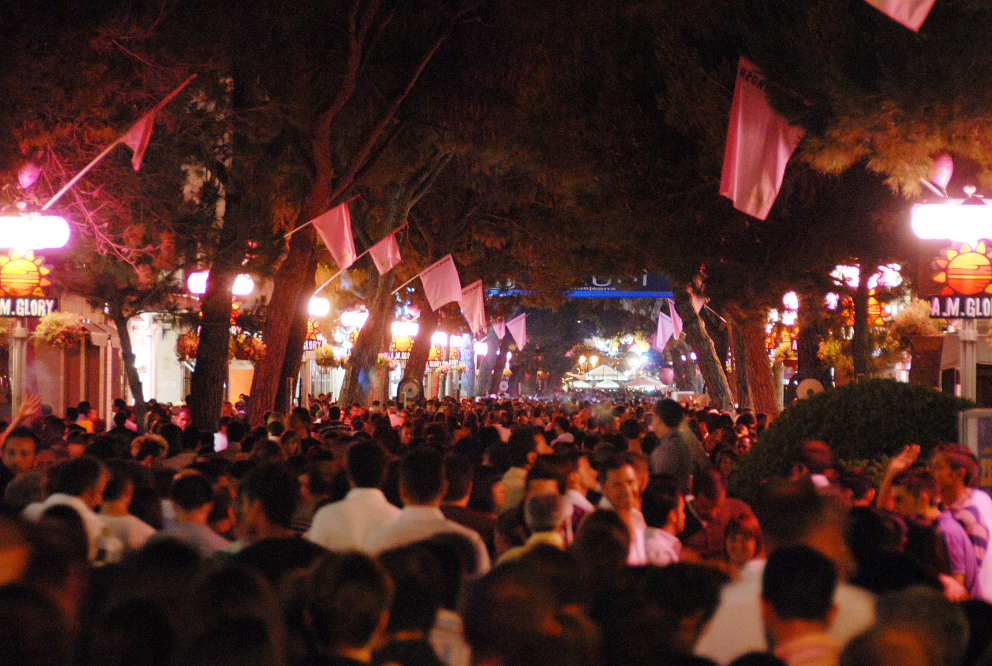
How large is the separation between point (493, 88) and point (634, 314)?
4434 cm

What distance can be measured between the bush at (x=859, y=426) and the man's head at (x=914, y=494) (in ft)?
10.1

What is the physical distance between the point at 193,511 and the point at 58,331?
16.0m

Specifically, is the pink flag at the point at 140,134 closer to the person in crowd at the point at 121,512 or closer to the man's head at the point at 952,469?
the person in crowd at the point at 121,512

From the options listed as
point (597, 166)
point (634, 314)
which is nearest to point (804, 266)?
point (597, 166)

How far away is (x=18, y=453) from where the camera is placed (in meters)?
8.68

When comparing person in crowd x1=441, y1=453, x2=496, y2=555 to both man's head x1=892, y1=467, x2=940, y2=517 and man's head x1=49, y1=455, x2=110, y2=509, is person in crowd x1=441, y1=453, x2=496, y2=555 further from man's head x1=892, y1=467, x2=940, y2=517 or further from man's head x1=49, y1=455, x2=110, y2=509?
man's head x1=892, y1=467, x2=940, y2=517

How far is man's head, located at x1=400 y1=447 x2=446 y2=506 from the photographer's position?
5.50 metres

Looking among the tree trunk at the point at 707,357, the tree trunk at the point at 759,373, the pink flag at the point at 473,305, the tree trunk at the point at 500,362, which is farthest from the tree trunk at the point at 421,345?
the tree trunk at the point at 500,362

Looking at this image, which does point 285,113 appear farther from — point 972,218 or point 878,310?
point 878,310

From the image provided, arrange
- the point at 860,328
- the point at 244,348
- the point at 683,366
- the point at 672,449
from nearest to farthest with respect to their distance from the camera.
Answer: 1. the point at 672,449
2. the point at 860,328
3. the point at 244,348
4. the point at 683,366

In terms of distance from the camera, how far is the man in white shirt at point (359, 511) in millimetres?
5789

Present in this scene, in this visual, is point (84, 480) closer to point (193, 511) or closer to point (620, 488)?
point (193, 511)

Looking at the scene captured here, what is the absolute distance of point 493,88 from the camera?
18656 millimetres

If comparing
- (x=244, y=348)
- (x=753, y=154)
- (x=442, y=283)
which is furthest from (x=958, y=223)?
(x=244, y=348)
